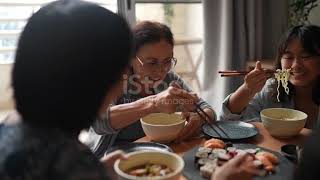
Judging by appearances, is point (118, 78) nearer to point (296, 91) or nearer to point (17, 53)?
point (17, 53)

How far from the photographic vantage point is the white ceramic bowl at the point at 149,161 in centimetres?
87

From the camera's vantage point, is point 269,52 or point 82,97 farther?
point 269,52

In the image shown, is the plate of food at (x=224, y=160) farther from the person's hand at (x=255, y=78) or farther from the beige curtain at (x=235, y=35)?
the beige curtain at (x=235, y=35)

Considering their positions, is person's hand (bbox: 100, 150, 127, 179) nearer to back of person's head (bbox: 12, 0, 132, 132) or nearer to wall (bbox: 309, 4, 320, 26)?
back of person's head (bbox: 12, 0, 132, 132)

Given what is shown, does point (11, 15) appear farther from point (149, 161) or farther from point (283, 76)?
point (149, 161)

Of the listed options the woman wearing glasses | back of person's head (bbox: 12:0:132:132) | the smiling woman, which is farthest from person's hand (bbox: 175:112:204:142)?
back of person's head (bbox: 12:0:132:132)

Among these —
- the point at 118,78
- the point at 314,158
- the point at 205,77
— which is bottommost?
the point at 205,77

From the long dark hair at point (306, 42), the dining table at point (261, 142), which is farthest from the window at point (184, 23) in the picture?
the dining table at point (261, 142)

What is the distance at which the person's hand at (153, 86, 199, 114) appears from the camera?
4.44ft

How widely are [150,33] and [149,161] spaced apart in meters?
0.78

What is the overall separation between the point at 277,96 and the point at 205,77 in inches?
46.5

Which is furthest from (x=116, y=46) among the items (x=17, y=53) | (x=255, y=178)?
(x=255, y=178)

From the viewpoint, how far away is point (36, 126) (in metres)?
0.72

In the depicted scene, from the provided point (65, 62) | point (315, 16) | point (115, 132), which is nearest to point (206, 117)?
point (115, 132)
